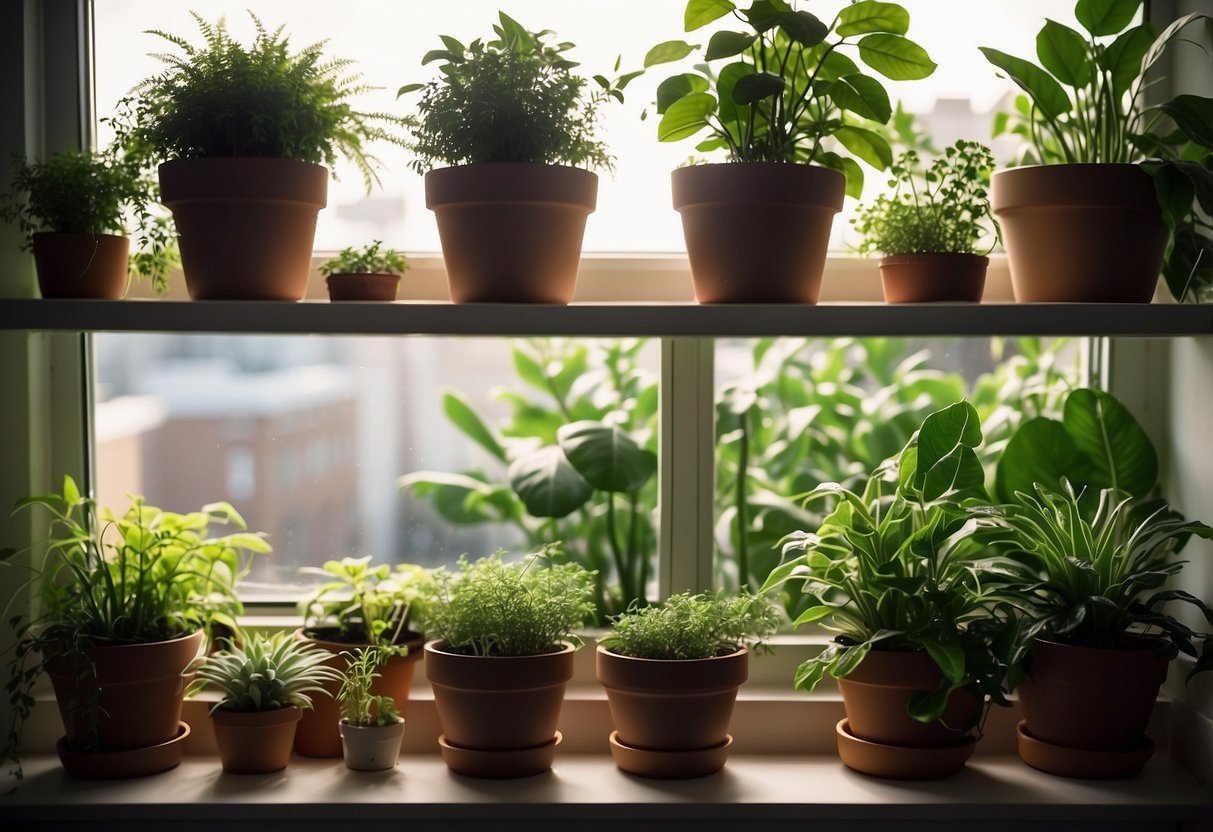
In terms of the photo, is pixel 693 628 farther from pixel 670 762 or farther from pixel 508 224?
pixel 508 224

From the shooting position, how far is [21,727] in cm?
A: 160

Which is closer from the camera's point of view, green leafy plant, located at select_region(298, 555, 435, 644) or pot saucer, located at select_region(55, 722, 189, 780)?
pot saucer, located at select_region(55, 722, 189, 780)

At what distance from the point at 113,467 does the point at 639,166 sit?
1123mm

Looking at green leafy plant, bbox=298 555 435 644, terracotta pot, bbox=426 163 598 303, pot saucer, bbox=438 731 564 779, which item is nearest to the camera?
terracotta pot, bbox=426 163 598 303

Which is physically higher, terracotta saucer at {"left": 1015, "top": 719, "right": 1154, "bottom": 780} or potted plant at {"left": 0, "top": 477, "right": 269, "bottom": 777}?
potted plant at {"left": 0, "top": 477, "right": 269, "bottom": 777}

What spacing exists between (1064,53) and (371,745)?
1.54 meters

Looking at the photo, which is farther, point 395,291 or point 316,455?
point 316,455

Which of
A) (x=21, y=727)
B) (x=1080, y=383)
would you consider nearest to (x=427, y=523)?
(x=21, y=727)

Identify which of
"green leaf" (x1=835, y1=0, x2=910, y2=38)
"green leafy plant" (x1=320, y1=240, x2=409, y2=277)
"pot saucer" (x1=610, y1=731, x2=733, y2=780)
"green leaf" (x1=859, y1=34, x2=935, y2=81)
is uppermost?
"green leaf" (x1=835, y1=0, x2=910, y2=38)

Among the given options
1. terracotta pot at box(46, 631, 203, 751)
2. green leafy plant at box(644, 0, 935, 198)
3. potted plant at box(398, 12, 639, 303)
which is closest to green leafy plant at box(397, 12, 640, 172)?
potted plant at box(398, 12, 639, 303)

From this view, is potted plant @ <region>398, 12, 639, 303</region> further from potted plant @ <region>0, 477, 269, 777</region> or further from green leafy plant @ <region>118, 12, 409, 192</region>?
potted plant @ <region>0, 477, 269, 777</region>

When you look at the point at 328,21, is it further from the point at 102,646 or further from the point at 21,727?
the point at 21,727

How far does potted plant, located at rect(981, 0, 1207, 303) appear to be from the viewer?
1.50m

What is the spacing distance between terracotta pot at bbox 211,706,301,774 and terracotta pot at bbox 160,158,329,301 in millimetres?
652
